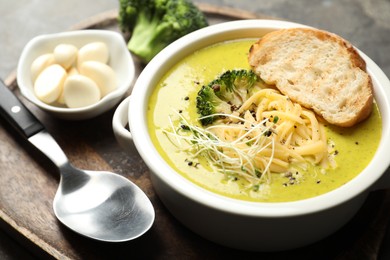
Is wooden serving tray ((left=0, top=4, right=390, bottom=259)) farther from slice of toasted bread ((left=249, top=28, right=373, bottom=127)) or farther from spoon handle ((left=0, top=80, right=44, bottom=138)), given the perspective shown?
slice of toasted bread ((left=249, top=28, right=373, bottom=127))

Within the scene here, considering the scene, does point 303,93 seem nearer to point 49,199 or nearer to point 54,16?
point 49,199

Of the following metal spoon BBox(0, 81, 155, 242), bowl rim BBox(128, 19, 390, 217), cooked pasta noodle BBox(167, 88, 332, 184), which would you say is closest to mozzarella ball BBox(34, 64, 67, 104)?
metal spoon BBox(0, 81, 155, 242)

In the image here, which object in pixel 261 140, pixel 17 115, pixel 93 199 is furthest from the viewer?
pixel 17 115

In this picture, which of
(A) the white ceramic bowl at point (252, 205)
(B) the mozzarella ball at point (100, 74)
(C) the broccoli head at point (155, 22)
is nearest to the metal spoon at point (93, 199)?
(A) the white ceramic bowl at point (252, 205)

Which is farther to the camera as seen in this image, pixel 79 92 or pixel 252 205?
pixel 79 92

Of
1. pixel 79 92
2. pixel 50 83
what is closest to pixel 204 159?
pixel 79 92

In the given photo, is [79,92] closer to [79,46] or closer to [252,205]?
[79,46]

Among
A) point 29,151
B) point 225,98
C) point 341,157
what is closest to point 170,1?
→ point 225,98
